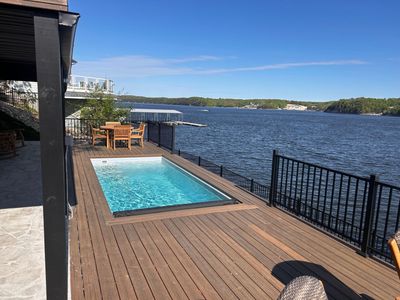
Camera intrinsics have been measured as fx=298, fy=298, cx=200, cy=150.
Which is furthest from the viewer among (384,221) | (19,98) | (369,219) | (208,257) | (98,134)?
(19,98)

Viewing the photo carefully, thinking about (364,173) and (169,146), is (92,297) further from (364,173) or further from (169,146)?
(364,173)

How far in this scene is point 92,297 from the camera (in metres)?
2.34

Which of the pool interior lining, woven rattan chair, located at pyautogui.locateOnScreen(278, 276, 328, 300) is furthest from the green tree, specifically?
woven rattan chair, located at pyautogui.locateOnScreen(278, 276, 328, 300)

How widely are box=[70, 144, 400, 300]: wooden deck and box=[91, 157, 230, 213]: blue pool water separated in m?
1.21

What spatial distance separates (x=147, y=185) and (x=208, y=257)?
4.17 metres

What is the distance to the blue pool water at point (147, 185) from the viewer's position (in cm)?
570

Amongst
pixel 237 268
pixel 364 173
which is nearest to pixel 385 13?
pixel 364 173

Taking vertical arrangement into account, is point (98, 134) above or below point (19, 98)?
below

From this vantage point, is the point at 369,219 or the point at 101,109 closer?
the point at 369,219

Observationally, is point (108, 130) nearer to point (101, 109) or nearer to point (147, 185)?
point (101, 109)

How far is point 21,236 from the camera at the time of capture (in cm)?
343

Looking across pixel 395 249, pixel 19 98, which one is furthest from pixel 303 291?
pixel 19 98

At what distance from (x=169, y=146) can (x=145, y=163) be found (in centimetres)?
125

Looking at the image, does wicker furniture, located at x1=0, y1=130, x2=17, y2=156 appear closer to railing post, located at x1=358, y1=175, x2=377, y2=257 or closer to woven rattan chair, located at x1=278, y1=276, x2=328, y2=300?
railing post, located at x1=358, y1=175, x2=377, y2=257
